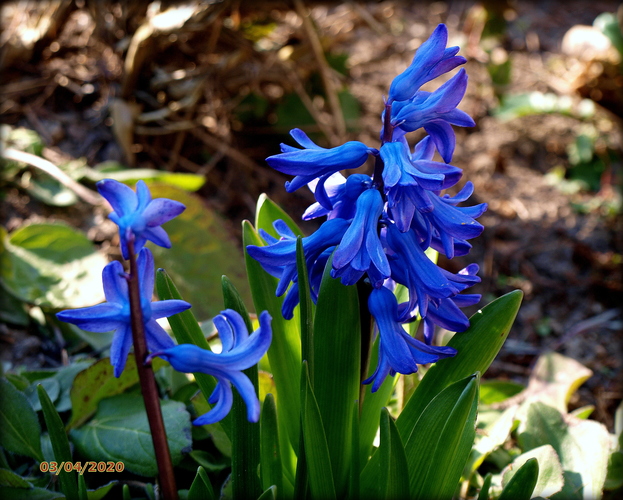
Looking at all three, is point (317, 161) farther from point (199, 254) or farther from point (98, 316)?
point (199, 254)

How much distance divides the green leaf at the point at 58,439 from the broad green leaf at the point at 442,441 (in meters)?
0.53

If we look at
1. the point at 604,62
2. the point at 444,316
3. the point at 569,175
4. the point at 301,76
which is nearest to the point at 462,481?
the point at 444,316

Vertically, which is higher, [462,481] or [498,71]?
[498,71]

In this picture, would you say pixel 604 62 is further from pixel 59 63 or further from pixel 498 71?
pixel 59 63

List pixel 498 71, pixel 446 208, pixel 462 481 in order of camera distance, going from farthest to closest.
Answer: pixel 498 71 < pixel 462 481 < pixel 446 208

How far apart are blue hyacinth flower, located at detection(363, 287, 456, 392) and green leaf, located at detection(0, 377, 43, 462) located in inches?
25.8

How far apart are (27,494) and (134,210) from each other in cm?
58

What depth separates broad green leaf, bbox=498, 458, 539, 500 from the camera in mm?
826

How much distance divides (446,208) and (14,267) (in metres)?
1.33

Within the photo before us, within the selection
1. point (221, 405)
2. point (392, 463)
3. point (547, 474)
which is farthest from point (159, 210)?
point (547, 474)

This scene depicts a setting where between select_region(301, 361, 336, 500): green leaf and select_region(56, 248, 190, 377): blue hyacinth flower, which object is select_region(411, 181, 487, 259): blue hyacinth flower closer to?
select_region(301, 361, 336, 500): green leaf

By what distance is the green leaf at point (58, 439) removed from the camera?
0.82 metres

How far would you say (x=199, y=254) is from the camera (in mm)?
1765

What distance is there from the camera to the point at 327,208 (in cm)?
89
